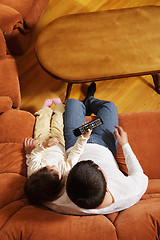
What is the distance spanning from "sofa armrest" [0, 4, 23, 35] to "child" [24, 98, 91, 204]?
2.18 ft

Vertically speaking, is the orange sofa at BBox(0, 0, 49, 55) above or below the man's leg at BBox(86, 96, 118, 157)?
above

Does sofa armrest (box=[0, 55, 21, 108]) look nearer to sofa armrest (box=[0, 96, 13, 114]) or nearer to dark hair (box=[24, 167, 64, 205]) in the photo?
sofa armrest (box=[0, 96, 13, 114])

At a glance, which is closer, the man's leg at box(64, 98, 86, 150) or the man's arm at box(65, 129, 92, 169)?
the man's arm at box(65, 129, 92, 169)

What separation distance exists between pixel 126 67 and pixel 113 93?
51 cm

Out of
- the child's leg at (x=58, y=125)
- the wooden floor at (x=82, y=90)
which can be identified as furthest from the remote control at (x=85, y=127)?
the wooden floor at (x=82, y=90)

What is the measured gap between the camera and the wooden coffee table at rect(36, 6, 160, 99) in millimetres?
1315

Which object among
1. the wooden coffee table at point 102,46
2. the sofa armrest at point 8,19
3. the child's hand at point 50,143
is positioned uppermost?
the sofa armrest at point 8,19

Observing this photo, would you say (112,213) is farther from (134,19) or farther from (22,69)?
(22,69)

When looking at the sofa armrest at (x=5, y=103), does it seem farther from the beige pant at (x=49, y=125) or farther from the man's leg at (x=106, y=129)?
the man's leg at (x=106, y=129)

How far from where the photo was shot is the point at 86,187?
76 cm

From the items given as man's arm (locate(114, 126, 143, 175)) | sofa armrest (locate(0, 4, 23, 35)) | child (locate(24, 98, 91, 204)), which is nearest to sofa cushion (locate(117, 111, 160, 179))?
man's arm (locate(114, 126, 143, 175))

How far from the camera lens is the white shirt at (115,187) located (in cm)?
86

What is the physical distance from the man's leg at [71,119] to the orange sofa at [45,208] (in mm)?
220

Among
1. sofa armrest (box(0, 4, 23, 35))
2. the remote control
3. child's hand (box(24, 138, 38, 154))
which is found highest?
sofa armrest (box(0, 4, 23, 35))
